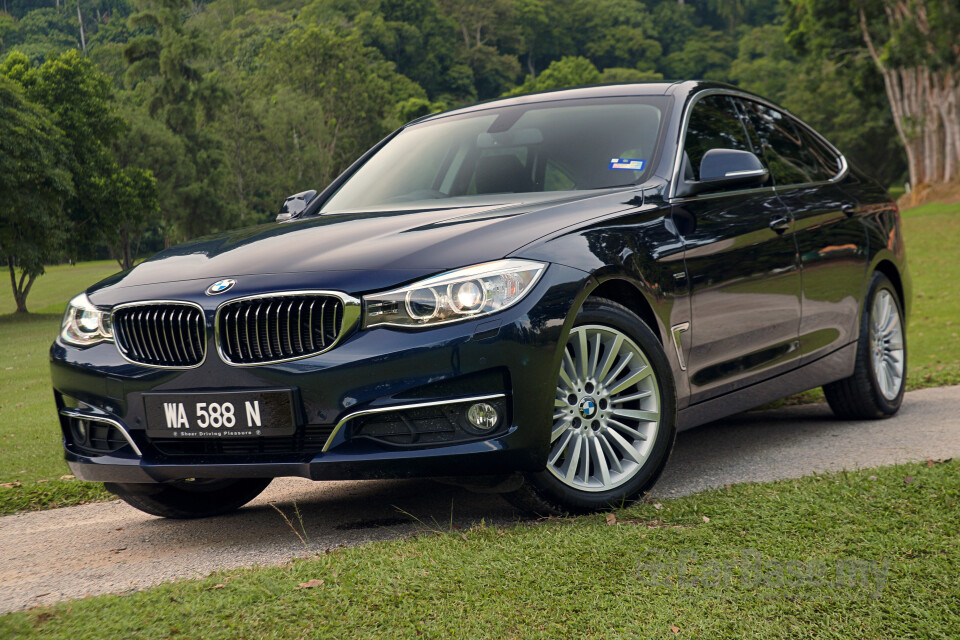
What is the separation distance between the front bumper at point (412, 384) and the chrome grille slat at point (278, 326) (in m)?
0.04

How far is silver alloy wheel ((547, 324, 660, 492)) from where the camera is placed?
3.91 meters

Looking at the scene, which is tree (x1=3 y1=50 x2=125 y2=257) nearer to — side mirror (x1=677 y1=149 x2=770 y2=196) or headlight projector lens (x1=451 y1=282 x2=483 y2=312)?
side mirror (x1=677 y1=149 x2=770 y2=196)

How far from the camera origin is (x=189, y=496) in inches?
188

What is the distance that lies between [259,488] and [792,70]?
8881cm

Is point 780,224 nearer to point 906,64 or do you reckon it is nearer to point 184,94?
point 906,64

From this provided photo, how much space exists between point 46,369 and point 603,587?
59.2 feet

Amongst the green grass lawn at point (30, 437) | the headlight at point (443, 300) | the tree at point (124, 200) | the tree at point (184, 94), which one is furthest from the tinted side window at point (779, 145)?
the tree at point (184, 94)

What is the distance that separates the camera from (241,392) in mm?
3686

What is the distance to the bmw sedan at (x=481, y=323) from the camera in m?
3.61

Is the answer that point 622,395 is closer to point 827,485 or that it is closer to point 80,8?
point 827,485

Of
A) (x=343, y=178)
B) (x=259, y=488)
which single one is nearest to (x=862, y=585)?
(x=259, y=488)

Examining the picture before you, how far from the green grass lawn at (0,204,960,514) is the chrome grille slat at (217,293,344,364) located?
2.33 metres

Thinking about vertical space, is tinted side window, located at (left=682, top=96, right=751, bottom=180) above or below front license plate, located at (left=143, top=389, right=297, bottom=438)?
above

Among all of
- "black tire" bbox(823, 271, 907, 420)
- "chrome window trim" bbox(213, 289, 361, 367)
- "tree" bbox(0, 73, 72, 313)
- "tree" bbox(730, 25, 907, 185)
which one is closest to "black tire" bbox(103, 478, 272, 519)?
"chrome window trim" bbox(213, 289, 361, 367)
